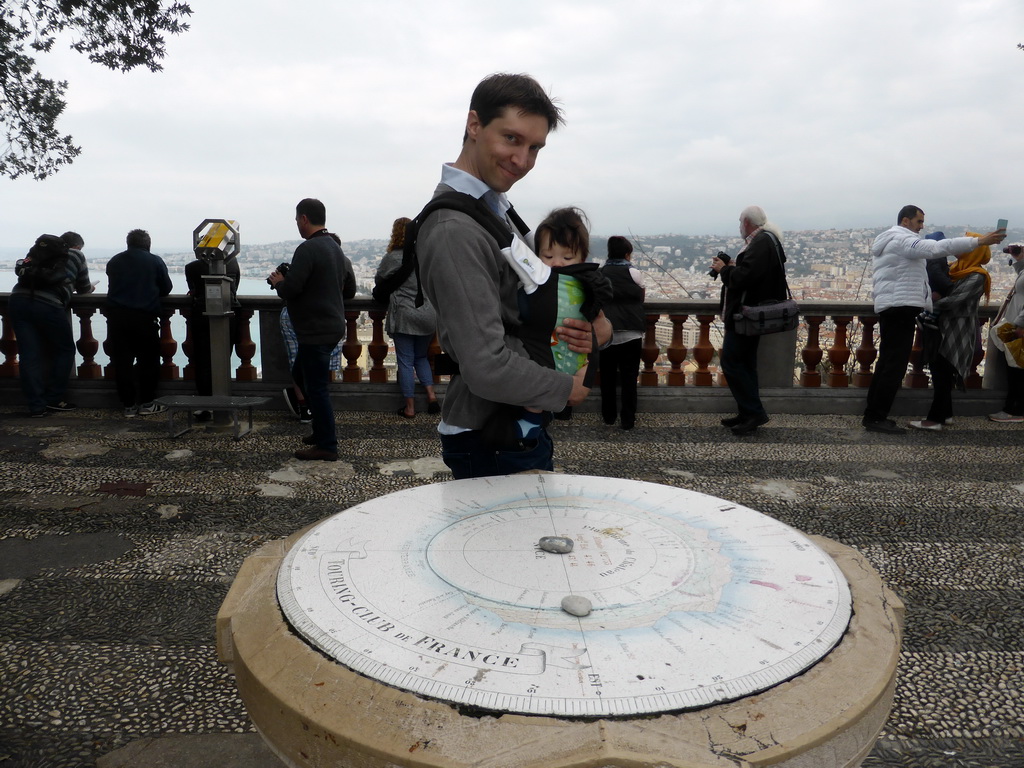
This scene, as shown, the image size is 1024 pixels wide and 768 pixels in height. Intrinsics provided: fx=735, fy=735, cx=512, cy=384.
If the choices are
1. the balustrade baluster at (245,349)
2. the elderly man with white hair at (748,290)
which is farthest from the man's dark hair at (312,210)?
the elderly man with white hair at (748,290)

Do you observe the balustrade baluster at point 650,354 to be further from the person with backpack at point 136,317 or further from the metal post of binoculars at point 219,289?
the person with backpack at point 136,317

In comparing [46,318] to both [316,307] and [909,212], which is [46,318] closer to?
[316,307]

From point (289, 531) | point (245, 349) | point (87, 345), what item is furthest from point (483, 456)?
point (87, 345)

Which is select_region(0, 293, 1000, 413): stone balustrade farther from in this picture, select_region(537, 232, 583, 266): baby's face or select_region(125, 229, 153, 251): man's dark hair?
select_region(537, 232, 583, 266): baby's face

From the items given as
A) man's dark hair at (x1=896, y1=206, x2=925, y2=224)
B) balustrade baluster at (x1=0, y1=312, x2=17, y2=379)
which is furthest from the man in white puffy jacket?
balustrade baluster at (x1=0, y1=312, x2=17, y2=379)

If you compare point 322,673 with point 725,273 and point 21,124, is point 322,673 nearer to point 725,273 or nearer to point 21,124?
point 725,273

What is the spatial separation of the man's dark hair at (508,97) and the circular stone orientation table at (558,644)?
103 centimetres

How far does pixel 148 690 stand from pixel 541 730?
1.87 meters

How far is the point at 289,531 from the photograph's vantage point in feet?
12.7

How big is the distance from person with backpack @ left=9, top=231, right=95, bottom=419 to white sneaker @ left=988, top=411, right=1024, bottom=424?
8535 millimetres

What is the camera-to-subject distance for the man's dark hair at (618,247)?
623 centimetres

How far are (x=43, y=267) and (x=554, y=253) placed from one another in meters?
6.15

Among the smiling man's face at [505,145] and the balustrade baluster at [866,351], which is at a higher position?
the smiling man's face at [505,145]

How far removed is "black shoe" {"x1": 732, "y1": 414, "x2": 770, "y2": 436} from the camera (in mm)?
6074
